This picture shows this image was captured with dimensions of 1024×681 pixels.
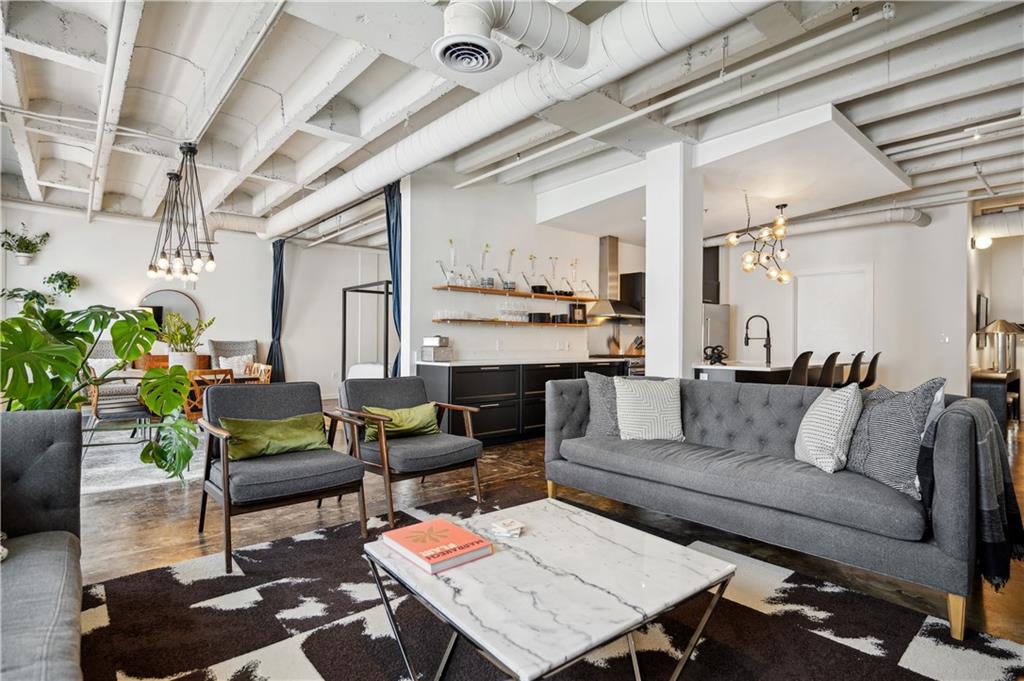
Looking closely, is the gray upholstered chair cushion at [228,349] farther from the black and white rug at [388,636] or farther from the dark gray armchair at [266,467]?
the black and white rug at [388,636]

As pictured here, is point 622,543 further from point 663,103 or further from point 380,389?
point 663,103

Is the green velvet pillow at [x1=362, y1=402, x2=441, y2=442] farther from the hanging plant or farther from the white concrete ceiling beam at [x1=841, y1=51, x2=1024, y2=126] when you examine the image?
the hanging plant

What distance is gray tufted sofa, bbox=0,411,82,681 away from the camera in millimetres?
1204

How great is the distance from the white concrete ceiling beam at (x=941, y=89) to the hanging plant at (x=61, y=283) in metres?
9.57

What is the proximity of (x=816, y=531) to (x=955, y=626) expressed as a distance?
0.55m

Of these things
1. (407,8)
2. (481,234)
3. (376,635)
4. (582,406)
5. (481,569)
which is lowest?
(376,635)

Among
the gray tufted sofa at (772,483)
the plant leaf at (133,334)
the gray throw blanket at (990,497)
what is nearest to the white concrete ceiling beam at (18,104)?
the plant leaf at (133,334)

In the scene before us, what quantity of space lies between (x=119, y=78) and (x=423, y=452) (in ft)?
11.1

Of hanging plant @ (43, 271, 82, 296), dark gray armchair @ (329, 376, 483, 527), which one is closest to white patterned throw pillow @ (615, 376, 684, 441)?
dark gray armchair @ (329, 376, 483, 527)

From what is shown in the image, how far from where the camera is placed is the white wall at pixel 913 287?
7.10m

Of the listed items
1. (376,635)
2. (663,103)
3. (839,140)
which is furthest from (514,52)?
(376,635)

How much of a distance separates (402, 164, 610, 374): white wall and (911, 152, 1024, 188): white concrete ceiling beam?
4.10 m

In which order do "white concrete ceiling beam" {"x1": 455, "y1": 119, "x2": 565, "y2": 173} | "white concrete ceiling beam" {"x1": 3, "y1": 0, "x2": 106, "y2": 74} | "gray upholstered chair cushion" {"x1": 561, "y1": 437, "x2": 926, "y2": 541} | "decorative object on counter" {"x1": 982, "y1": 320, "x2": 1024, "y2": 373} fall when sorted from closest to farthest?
"gray upholstered chair cushion" {"x1": 561, "y1": 437, "x2": 926, "y2": 541}, "white concrete ceiling beam" {"x1": 3, "y1": 0, "x2": 106, "y2": 74}, "white concrete ceiling beam" {"x1": 455, "y1": 119, "x2": 565, "y2": 173}, "decorative object on counter" {"x1": 982, "y1": 320, "x2": 1024, "y2": 373}

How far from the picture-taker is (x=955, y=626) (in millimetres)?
2031
